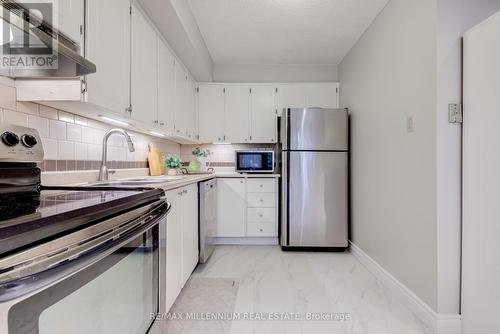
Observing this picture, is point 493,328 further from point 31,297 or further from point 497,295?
point 31,297

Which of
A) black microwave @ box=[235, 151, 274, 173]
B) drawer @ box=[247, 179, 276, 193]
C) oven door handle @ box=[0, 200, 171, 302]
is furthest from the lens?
black microwave @ box=[235, 151, 274, 173]

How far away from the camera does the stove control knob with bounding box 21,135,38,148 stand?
1.05 m

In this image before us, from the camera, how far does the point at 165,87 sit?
92.0 inches

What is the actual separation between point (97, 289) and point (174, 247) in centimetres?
103

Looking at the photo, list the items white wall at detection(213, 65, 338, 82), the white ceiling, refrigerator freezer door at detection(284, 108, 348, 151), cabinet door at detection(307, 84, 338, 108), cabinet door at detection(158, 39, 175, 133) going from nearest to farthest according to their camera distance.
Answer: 1. cabinet door at detection(158, 39, 175, 133)
2. the white ceiling
3. refrigerator freezer door at detection(284, 108, 348, 151)
4. cabinet door at detection(307, 84, 338, 108)
5. white wall at detection(213, 65, 338, 82)

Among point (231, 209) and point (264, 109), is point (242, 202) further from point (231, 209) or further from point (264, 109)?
point (264, 109)

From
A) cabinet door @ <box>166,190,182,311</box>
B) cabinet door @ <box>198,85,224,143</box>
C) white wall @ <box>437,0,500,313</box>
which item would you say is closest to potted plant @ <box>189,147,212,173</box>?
cabinet door @ <box>198,85,224,143</box>

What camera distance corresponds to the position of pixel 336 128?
300cm

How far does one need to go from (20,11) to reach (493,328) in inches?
95.1

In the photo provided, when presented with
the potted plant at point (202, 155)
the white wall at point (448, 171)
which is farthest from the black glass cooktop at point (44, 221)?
the potted plant at point (202, 155)

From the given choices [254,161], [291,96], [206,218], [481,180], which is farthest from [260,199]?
[481,180]

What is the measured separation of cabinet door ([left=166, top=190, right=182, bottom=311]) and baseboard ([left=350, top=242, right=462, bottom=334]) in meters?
1.62

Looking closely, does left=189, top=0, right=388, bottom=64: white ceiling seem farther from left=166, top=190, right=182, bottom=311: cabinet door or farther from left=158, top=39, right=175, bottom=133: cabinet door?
left=166, top=190, right=182, bottom=311: cabinet door

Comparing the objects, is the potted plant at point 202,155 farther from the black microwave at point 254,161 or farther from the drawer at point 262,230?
the drawer at point 262,230
